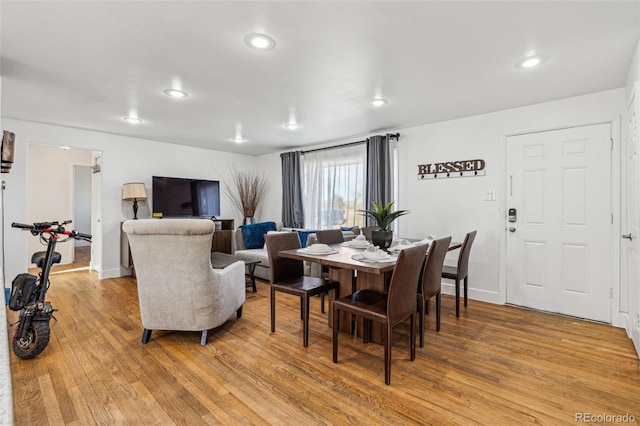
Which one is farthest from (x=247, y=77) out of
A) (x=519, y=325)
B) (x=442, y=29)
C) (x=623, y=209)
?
(x=623, y=209)

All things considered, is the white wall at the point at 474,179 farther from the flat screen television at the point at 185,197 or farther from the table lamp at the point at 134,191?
the table lamp at the point at 134,191

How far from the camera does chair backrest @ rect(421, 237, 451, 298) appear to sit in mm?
2584

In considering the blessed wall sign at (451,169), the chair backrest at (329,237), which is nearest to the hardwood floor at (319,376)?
the chair backrest at (329,237)

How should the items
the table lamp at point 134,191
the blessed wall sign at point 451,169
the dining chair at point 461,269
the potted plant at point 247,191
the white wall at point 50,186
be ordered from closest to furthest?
the dining chair at point 461,269 < the blessed wall sign at point 451,169 < the table lamp at point 134,191 < the white wall at point 50,186 < the potted plant at point 247,191

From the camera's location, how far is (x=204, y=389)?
6.64 ft

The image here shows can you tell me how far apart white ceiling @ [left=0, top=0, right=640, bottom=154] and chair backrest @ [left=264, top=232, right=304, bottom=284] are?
143 cm

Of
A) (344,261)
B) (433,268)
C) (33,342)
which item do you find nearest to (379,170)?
(433,268)

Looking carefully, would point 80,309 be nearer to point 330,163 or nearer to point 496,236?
point 330,163

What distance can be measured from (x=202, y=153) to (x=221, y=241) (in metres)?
1.77

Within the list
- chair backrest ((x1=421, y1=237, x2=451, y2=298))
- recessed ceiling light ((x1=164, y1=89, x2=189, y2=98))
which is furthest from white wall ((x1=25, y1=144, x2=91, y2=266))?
chair backrest ((x1=421, y1=237, x2=451, y2=298))

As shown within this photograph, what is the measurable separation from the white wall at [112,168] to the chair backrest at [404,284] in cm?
477

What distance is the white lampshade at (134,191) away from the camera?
4926 millimetres

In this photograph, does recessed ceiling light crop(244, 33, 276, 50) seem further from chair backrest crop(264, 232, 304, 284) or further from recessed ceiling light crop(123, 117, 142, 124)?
recessed ceiling light crop(123, 117, 142, 124)

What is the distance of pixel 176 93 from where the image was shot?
3.19m
